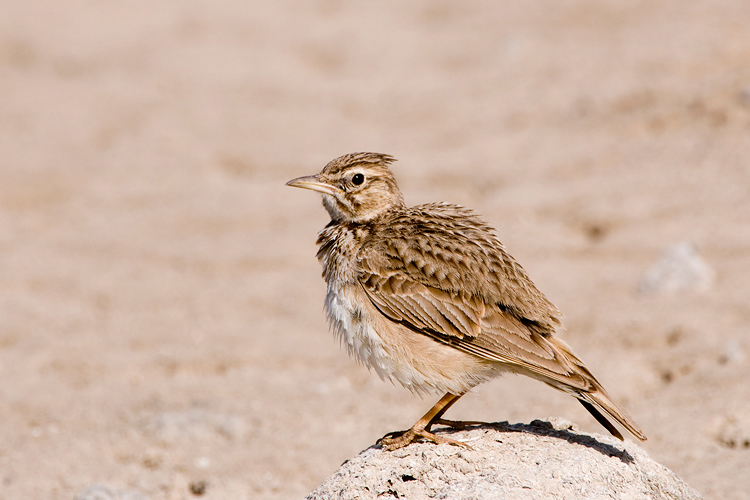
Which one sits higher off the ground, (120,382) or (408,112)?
(408,112)

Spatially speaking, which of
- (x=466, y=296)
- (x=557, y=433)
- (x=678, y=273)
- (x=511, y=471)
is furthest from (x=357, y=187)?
(x=678, y=273)

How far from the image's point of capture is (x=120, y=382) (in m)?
6.58

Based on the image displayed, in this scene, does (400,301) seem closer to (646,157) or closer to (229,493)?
(229,493)

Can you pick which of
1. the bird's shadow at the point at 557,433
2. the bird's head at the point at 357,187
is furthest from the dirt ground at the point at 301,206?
the bird's head at the point at 357,187

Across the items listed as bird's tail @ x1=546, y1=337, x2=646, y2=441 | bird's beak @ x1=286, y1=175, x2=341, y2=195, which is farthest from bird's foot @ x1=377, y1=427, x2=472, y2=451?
bird's beak @ x1=286, y1=175, x2=341, y2=195

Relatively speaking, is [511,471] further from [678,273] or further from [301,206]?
[301,206]

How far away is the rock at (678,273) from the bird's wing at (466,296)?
2905 mm

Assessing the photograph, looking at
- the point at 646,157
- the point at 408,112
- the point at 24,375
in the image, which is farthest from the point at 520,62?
the point at 24,375

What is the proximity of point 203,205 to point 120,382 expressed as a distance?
8.73ft

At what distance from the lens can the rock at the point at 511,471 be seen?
358 centimetres

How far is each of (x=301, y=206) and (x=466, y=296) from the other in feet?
15.8

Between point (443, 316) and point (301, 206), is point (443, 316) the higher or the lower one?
the lower one

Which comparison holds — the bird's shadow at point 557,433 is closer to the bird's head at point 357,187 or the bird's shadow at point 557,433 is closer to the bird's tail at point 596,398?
the bird's tail at point 596,398

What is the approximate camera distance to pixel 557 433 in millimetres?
3984
